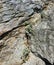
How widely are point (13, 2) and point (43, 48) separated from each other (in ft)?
9.43

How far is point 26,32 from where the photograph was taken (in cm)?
768

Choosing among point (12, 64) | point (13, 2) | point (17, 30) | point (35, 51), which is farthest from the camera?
point (13, 2)

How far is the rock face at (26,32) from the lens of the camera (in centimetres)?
702

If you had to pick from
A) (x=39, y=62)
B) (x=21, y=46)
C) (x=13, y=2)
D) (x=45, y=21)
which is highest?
→ (x=13, y=2)

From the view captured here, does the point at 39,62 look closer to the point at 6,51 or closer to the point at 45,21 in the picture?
the point at 6,51

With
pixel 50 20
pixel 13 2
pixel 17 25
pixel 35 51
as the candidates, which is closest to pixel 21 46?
pixel 35 51

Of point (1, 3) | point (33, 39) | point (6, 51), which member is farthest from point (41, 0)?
point (6, 51)

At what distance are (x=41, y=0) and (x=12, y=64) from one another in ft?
12.5

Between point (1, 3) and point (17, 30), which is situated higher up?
point (1, 3)

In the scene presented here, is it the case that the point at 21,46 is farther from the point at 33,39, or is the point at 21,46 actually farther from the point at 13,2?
the point at 13,2

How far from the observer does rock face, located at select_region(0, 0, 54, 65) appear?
23.0 feet

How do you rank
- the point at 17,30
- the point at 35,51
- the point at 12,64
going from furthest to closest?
the point at 17,30 < the point at 35,51 < the point at 12,64

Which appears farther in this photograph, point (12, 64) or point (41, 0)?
Result: point (41, 0)

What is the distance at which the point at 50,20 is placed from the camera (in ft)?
26.1
